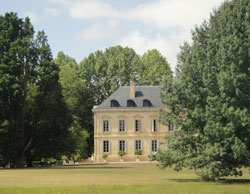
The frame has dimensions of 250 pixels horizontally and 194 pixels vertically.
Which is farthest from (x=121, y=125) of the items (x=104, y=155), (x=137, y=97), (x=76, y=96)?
(x=76, y=96)

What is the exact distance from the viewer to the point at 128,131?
65.9m

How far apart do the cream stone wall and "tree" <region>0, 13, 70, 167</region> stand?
13951 millimetres

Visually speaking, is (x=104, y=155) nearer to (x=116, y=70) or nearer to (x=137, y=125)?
(x=137, y=125)

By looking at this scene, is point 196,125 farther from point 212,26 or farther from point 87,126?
point 87,126

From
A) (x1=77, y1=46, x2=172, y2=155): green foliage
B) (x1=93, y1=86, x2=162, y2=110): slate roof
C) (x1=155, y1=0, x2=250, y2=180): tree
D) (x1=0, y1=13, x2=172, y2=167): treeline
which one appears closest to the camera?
(x1=155, y1=0, x2=250, y2=180): tree

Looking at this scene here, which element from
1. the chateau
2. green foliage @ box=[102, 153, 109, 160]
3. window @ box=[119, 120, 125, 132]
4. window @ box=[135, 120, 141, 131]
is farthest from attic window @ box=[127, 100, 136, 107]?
green foliage @ box=[102, 153, 109, 160]

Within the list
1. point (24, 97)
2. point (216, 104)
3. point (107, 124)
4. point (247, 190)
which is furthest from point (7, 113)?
point (247, 190)

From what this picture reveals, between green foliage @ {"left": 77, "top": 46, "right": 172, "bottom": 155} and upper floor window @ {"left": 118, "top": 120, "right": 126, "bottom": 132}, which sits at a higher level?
green foliage @ {"left": 77, "top": 46, "right": 172, "bottom": 155}

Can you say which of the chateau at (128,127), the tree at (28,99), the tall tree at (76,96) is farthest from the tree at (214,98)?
the tall tree at (76,96)

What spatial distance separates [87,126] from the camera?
259 ft

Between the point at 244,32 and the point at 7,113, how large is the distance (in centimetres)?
3016

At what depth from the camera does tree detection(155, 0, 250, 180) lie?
23.9 meters

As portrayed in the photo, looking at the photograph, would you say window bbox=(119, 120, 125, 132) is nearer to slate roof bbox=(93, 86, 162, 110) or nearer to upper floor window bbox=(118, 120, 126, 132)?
upper floor window bbox=(118, 120, 126, 132)

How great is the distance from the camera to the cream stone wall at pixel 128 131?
65.6 metres
